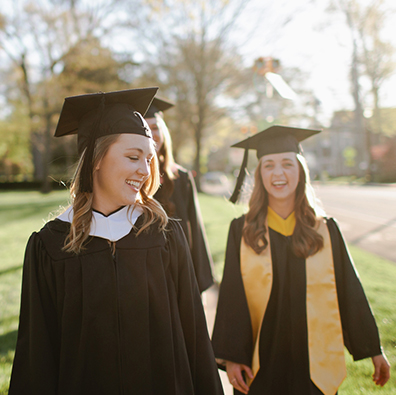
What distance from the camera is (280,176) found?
2.15 meters

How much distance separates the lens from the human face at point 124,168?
1510mm

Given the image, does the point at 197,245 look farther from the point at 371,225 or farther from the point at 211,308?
the point at 371,225

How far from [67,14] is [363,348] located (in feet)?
67.9

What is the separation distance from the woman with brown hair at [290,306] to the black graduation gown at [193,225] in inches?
33.8

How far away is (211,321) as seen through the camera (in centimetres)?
394

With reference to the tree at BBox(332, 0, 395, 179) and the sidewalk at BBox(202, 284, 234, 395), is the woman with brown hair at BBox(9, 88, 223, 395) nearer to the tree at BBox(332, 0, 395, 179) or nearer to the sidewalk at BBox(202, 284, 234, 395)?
the sidewalk at BBox(202, 284, 234, 395)

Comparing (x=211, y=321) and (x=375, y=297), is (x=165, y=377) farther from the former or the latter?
(x=375, y=297)

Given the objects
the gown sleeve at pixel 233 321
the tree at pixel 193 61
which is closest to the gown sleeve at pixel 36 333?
the gown sleeve at pixel 233 321

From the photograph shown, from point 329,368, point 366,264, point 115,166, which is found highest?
point 115,166

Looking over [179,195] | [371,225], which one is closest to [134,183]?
[179,195]

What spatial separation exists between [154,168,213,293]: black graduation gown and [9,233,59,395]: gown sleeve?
5.13 feet

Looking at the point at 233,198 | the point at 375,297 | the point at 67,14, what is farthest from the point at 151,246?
the point at 67,14

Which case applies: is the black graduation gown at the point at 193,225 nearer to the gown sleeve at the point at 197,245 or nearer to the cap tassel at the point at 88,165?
the gown sleeve at the point at 197,245

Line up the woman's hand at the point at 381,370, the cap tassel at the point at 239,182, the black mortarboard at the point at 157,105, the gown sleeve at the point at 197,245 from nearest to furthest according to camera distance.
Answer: the woman's hand at the point at 381,370 → the cap tassel at the point at 239,182 → the black mortarboard at the point at 157,105 → the gown sleeve at the point at 197,245
